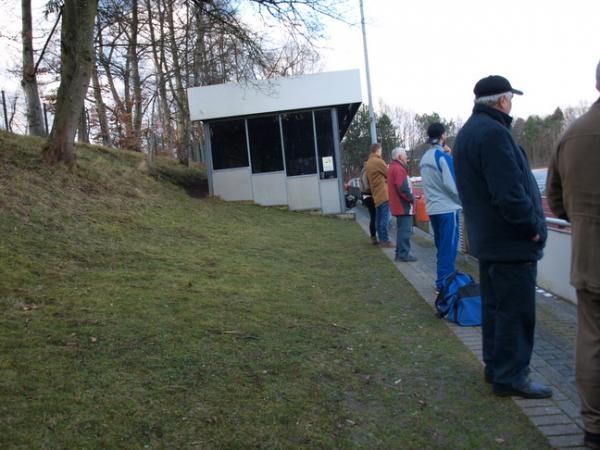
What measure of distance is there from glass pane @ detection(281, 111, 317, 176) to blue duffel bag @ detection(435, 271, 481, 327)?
12.6 m

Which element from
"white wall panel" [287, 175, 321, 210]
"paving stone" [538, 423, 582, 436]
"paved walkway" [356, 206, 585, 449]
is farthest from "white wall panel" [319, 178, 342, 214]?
"paving stone" [538, 423, 582, 436]

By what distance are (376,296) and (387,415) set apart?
3513mm

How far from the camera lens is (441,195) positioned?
643 cm

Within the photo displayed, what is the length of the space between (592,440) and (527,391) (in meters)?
0.70

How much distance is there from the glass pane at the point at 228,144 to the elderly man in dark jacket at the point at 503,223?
47.6 ft

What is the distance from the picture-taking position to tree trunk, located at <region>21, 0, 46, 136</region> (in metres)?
16.2

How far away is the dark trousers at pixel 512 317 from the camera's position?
12.1 feet

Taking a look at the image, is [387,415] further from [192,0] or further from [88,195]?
[192,0]

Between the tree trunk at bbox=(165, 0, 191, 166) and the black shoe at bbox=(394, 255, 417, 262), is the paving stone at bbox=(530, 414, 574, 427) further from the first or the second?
the tree trunk at bbox=(165, 0, 191, 166)

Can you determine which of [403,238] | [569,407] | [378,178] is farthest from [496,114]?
[378,178]

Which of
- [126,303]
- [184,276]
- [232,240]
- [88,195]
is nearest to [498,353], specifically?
[126,303]

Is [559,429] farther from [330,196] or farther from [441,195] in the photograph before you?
[330,196]

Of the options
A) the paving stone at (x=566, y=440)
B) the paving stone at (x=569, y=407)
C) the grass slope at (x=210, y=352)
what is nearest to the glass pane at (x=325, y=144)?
the grass slope at (x=210, y=352)

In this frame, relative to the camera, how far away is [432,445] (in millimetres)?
3281
